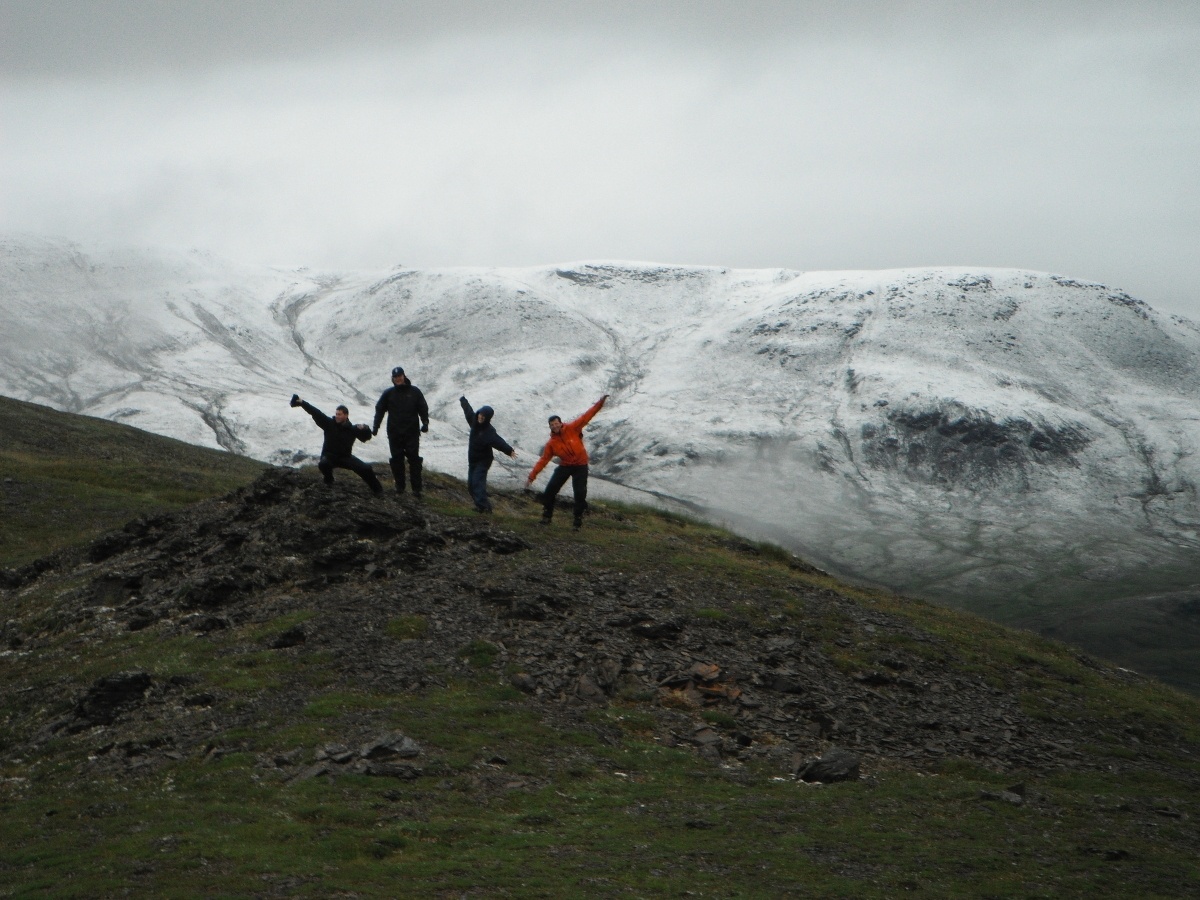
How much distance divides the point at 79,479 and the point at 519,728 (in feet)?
143

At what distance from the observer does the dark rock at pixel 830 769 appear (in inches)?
777

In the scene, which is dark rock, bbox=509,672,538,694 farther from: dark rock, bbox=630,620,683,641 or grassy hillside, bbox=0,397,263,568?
grassy hillside, bbox=0,397,263,568

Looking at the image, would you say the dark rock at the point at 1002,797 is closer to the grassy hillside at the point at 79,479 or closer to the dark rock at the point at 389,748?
the dark rock at the point at 389,748

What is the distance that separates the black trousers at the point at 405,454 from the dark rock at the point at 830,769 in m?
16.9

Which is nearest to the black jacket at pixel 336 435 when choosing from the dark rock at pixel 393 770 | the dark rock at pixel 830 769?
the dark rock at pixel 393 770

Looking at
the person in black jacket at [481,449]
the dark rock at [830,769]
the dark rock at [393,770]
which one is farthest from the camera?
the person in black jacket at [481,449]

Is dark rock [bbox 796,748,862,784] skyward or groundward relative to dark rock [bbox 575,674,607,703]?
groundward

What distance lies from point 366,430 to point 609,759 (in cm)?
1388

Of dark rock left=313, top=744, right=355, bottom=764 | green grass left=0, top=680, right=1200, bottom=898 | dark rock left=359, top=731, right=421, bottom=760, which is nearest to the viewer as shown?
green grass left=0, top=680, right=1200, bottom=898

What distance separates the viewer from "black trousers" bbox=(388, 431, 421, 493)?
3350cm

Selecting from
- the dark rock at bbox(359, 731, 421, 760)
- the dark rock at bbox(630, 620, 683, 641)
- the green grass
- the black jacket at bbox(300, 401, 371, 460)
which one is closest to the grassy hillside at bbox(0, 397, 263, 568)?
the black jacket at bbox(300, 401, 371, 460)

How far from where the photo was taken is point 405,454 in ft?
113

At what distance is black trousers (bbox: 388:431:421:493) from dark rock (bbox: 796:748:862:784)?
664 inches

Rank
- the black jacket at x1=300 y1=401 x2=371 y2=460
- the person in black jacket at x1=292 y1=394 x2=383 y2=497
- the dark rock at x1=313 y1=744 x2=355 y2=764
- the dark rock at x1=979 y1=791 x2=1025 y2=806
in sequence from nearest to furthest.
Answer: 1. the dark rock at x1=313 y1=744 x2=355 y2=764
2. the dark rock at x1=979 y1=791 x2=1025 y2=806
3. the person in black jacket at x1=292 y1=394 x2=383 y2=497
4. the black jacket at x1=300 y1=401 x2=371 y2=460
